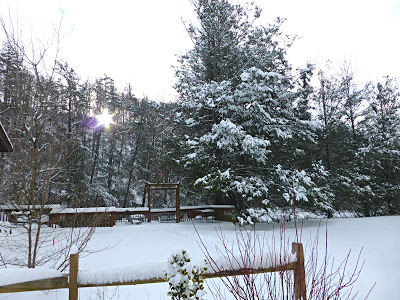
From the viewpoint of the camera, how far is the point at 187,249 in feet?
21.9

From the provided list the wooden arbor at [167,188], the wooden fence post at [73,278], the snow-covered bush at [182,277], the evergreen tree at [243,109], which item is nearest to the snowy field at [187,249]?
the snow-covered bush at [182,277]

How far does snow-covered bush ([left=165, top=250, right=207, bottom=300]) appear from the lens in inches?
76.4

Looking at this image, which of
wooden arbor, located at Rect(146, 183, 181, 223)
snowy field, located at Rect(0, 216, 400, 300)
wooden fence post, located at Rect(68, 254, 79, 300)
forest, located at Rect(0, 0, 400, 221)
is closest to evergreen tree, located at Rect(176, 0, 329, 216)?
forest, located at Rect(0, 0, 400, 221)

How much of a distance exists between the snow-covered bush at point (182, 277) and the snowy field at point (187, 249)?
0.13 metres

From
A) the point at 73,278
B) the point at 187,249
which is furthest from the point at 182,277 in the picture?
the point at 187,249

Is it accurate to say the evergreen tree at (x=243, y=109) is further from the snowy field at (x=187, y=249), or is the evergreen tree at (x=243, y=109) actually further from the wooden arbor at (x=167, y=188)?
the snowy field at (x=187, y=249)

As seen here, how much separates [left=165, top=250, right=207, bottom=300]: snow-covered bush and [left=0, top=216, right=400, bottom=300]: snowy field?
0.42ft

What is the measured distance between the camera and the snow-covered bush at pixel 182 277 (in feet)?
6.37

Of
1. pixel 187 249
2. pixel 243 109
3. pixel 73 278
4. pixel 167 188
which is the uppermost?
pixel 243 109

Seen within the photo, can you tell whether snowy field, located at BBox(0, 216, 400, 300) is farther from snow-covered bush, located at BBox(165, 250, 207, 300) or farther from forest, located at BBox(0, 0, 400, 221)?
forest, located at BBox(0, 0, 400, 221)

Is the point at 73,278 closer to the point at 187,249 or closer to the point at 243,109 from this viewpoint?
the point at 187,249

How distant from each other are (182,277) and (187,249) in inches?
198

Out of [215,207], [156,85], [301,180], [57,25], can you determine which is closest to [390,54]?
[301,180]

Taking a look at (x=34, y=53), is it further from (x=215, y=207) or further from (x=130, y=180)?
(x=130, y=180)
